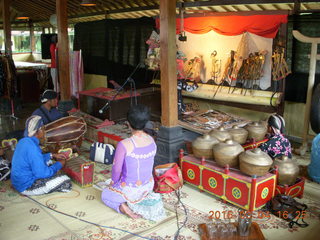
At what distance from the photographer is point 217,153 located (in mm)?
4441

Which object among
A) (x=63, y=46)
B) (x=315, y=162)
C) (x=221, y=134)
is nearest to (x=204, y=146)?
(x=221, y=134)

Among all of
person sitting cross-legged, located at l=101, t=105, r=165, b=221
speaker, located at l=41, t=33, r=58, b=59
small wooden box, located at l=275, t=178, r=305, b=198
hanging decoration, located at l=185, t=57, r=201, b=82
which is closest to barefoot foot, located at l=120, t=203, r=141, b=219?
person sitting cross-legged, located at l=101, t=105, r=165, b=221

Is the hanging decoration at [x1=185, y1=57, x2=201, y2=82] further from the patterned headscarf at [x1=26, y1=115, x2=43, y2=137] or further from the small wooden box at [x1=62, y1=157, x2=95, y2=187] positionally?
the patterned headscarf at [x1=26, y1=115, x2=43, y2=137]

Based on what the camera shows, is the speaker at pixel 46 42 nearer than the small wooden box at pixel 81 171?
No

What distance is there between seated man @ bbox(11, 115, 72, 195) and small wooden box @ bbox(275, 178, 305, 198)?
2.77 m

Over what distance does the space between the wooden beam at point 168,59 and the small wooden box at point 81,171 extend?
1.35 meters

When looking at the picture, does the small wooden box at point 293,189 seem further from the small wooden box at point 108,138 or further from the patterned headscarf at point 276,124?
the small wooden box at point 108,138

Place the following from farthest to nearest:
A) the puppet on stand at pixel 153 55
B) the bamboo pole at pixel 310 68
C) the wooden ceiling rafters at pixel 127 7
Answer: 1. the puppet on stand at pixel 153 55
2. the wooden ceiling rafters at pixel 127 7
3. the bamboo pole at pixel 310 68

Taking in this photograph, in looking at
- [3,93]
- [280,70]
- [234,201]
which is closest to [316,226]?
[234,201]

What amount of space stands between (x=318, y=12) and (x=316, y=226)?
154 inches

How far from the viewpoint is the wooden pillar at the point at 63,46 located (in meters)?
7.57

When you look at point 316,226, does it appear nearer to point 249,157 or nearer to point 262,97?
point 249,157

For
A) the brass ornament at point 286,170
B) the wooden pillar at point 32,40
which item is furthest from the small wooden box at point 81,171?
the wooden pillar at point 32,40

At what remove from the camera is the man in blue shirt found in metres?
5.78
